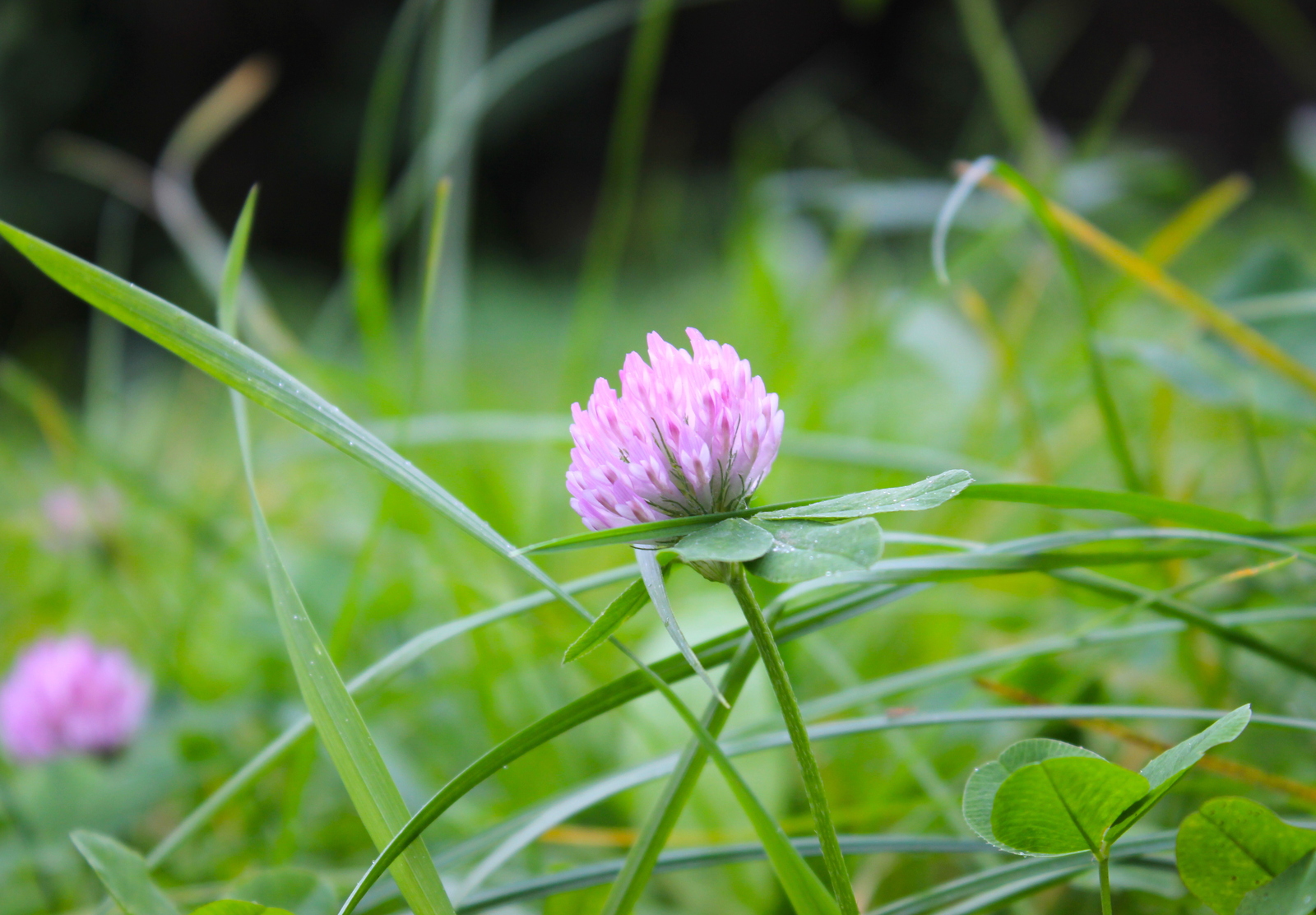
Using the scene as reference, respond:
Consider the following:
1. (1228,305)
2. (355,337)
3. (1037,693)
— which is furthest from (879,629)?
(355,337)

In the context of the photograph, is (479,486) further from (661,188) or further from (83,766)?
(661,188)

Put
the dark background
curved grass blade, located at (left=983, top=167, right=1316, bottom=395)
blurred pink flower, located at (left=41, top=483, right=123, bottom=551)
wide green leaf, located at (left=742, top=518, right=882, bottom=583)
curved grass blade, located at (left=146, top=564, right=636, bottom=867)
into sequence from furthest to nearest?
1. the dark background
2. blurred pink flower, located at (left=41, top=483, right=123, bottom=551)
3. curved grass blade, located at (left=983, top=167, right=1316, bottom=395)
4. curved grass blade, located at (left=146, top=564, right=636, bottom=867)
5. wide green leaf, located at (left=742, top=518, right=882, bottom=583)

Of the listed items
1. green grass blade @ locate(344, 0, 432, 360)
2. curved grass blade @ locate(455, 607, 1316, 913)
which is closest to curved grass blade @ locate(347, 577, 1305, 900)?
curved grass blade @ locate(455, 607, 1316, 913)

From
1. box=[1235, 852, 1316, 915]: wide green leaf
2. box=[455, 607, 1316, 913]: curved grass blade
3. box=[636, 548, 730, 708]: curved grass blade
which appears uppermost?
box=[636, 548, 730, 708]: curved grass blade

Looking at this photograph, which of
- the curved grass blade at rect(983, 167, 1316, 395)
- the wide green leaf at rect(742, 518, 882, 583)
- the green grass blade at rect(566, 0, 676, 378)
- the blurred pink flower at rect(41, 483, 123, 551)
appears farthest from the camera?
the blurred pink flower at rect(41, 483, 123, 551)

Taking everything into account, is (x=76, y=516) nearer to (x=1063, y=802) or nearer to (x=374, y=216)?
(x=374, y=216)

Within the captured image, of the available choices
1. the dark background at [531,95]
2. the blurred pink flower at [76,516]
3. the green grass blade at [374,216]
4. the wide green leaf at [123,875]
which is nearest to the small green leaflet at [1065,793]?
the wide green leaf at [123,875]

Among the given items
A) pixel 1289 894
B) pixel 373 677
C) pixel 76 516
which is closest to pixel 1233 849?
pixel 1289 894

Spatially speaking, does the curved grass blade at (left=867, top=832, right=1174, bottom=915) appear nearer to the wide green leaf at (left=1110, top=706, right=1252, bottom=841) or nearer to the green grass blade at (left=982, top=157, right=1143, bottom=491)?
the wide green leaf at (left=1110, top=706, right=1252, bottom=841)
